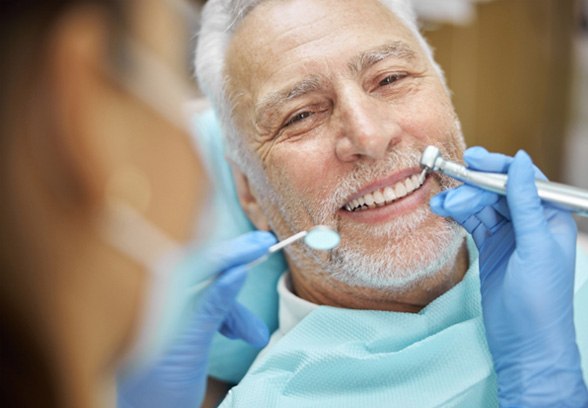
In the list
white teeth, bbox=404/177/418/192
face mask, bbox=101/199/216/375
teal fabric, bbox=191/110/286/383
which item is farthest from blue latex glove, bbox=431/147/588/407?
teal fabric, bbox=191/110/286/383

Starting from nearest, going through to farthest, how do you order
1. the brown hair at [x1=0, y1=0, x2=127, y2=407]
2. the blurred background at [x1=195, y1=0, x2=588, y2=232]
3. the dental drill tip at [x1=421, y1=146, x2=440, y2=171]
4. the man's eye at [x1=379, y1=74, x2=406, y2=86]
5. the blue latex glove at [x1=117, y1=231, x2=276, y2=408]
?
the brown hair at [x1=0, y1=0, x2=127, y2=407]
the blue latex glove at [x1=117, y1=231, x2=276, y2=408]
the dental drill tip at [x1=421, y1=146, x2=440, y2=171]
the man's eye at [x1=379, y1=74, x2=406, y2=86]
the blurred background at [x1=195, y1=0, x2=588, y2=232]

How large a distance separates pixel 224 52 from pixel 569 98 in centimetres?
116

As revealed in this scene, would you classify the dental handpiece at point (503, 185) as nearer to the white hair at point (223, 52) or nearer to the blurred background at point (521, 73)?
the white hair at point (223, 52)

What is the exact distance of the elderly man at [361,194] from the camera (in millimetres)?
933

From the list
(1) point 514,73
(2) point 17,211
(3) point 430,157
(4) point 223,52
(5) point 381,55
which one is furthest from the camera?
(1) point 514,73

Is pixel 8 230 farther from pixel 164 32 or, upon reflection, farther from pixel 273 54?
pixel 273 54

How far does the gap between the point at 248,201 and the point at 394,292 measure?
339 mm

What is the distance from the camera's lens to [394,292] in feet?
3.38

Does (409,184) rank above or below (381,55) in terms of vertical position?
below

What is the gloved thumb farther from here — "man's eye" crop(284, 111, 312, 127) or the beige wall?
the beige wall

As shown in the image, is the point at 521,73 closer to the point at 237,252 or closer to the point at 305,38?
the point at 305,38

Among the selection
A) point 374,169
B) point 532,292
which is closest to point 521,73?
point 374,169

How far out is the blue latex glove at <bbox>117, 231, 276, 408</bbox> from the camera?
0.75m

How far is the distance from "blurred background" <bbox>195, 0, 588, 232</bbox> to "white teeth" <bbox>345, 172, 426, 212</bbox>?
15.4 inches
